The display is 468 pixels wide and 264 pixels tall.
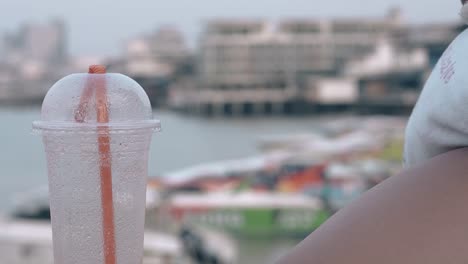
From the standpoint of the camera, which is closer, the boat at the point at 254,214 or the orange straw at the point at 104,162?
the orange straw at the point at 104,162

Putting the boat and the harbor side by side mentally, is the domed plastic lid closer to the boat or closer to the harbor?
the harbor

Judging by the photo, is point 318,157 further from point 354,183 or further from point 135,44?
point 135,44

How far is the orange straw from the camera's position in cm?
48

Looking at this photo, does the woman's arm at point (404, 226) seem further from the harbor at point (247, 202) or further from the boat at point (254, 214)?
the boat at point (254, 214)

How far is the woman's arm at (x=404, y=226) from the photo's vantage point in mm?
385

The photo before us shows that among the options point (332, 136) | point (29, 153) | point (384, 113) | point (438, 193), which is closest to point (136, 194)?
point (438, 193)

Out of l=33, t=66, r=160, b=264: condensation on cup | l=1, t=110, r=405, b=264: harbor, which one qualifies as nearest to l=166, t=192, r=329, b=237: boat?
l=1, t=110, r=405, b=264: harbor

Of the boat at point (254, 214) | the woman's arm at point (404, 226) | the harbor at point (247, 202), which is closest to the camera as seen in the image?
the woman's arm at point (404, 226)

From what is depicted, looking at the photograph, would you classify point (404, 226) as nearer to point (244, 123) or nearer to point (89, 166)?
point (89, 166)

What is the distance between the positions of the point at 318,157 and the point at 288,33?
2434 cm

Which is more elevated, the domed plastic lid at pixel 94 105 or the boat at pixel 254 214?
the domed plastic lid at pixel 94 105

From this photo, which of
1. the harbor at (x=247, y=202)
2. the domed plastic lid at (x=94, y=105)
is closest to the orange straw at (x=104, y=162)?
the domed plastic lid at (x=94, y=105)

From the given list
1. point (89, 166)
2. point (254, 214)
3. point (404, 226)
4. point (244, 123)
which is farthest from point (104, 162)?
point (244, 123)

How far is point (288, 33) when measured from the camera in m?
35.4
